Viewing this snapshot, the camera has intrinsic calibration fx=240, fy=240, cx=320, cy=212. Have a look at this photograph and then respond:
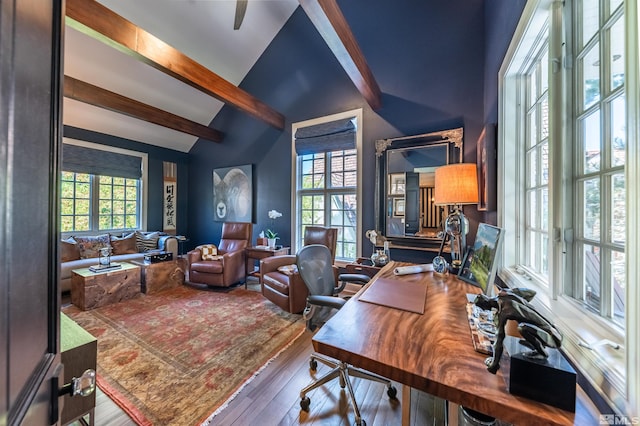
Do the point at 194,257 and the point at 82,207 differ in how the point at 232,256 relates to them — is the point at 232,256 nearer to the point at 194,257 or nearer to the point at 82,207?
the point at 194,257

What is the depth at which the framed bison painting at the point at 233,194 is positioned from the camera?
4791mm

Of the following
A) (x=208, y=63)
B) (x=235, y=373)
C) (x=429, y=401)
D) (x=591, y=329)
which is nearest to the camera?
(x=591, y=329)

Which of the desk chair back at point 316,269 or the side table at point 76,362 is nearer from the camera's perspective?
the side table at point 76,362

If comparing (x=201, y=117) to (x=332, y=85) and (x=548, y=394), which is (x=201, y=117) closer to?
(x=332, y=85)

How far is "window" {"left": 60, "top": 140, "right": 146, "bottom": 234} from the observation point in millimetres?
4246

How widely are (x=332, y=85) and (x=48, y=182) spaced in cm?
391

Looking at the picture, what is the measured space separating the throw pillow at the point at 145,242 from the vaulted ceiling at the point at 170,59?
2067 millimetres

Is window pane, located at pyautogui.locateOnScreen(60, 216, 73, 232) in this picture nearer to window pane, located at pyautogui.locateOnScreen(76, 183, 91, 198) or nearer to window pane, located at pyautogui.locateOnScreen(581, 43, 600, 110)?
window pane, located at pyautogui.locateOnScreen(76, 183, 91, 198)

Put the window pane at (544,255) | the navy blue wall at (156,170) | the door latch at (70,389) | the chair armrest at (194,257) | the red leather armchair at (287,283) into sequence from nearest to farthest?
1. the door latch at (70,389)
2. the window pane at (544,255)
3. the red leather armchair at (287,283)
4. the chair armrest at (194,257)
5. the navy blue wall at (156,170)

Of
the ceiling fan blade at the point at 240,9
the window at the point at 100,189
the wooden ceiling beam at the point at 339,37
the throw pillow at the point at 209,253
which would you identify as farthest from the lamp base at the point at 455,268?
the window at the point at 100,189

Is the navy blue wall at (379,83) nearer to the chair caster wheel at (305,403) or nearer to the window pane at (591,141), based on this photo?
the window pane at (591,141)

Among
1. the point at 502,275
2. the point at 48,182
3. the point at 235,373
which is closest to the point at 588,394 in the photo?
the point at 502,275

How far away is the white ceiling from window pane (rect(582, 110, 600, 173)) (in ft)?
14.4

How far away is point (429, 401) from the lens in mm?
1589
